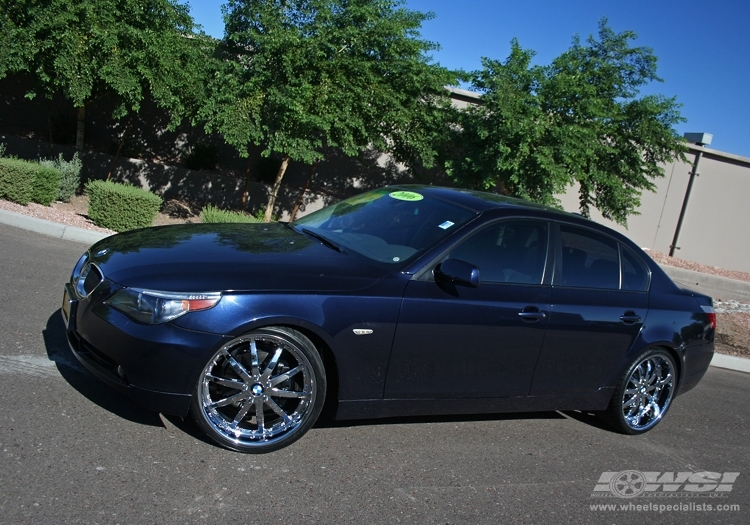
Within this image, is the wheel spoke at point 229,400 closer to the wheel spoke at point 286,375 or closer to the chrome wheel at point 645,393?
the wheel spoke at point 286,375

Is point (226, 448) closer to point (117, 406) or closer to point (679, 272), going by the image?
point (117, 406)

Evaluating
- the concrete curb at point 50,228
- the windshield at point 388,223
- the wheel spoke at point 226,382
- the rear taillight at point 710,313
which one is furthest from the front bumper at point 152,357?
the concrete curb at point 50,228

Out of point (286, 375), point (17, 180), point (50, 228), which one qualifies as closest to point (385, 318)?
point (286, 375)

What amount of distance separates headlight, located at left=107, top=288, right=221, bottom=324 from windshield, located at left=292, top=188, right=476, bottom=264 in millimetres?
1238

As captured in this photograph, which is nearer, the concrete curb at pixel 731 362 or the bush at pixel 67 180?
the concrete curb at pixel 731 362

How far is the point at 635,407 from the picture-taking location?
566cm

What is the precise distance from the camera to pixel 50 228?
31.8 ft

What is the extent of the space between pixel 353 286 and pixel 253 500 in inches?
53.2

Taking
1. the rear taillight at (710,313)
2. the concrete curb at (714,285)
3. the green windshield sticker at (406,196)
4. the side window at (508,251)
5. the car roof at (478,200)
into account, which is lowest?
the concrete curb at (714,285)

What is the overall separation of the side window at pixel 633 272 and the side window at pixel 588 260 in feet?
0.24

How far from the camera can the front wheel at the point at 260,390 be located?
401cm

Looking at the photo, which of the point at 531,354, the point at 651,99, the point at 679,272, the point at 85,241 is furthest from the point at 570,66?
the point at 531,354

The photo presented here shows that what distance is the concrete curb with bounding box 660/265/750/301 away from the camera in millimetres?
16625

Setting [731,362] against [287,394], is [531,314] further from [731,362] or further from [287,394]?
[731,362]
